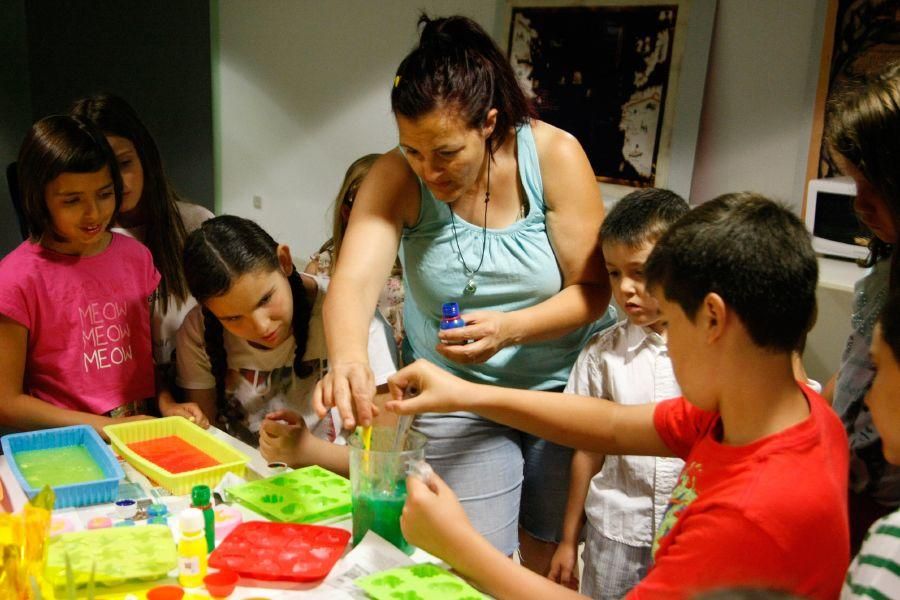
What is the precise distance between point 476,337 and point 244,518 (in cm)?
52

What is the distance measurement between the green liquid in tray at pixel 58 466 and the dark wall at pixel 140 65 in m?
3.84

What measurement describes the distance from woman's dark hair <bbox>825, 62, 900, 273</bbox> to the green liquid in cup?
82cm

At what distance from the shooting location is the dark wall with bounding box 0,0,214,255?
4875mm

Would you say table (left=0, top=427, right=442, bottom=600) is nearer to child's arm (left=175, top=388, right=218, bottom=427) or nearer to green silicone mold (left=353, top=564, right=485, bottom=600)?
green silicone mold (left=353, top=564, right=485, bottom=600)

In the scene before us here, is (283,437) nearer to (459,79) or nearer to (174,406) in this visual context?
(174,406)

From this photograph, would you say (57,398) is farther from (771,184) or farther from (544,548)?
(771,184)

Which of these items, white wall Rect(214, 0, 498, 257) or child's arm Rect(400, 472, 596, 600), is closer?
child's arm Rect(400, 472, 596, 600)

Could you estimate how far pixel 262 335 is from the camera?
182 cm

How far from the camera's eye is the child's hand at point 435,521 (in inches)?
45.1

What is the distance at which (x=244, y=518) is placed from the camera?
1.37 meters

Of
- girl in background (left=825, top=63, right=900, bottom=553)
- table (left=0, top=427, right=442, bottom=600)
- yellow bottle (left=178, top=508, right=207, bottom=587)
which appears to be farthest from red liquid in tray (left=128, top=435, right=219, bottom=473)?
girl in background (left=825, top=63, right=900, bottom=553)

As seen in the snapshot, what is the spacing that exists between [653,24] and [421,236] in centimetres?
185

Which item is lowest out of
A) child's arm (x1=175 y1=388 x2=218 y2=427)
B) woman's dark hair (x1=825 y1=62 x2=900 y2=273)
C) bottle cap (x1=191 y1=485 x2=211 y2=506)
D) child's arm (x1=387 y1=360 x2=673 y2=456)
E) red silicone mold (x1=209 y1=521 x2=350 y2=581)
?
child's arm (x1=175 y1=388 x2=218 y2=427)

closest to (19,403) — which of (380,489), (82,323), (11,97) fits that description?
(82,323)
